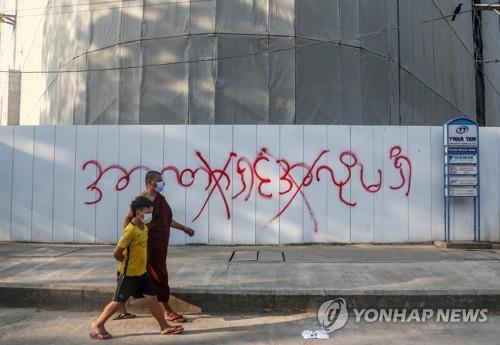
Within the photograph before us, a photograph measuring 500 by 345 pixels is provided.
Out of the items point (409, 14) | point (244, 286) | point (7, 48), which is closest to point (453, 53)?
point (409, 14)

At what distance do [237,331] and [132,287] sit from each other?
1184 mm

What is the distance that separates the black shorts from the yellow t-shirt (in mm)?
57

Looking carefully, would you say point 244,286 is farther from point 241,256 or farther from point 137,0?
point 137,0

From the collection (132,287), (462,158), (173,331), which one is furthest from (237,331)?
(462,158)

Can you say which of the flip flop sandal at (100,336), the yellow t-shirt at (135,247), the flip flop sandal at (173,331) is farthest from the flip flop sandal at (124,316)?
the yellow t-shirt at (135,247)

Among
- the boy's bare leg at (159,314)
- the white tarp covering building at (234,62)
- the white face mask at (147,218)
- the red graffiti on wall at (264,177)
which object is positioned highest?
the white tarp covering building at (234,62)

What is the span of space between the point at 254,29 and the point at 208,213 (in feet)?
16.9

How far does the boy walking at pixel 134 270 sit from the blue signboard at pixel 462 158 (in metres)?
6.02

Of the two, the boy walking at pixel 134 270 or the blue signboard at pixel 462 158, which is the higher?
the blue signboard at pixel 462 158

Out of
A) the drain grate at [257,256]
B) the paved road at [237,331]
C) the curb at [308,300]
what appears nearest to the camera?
the paved road at [237,331]

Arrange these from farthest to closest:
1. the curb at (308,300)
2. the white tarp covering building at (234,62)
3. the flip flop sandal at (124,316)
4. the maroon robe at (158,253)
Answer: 1. the white tarp covering building at (234,62)
2. the curb at (308,300)
3. the flip flop sandal at (124,316)
4. the maroon robe at (158,253)

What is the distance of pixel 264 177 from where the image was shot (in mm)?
8977

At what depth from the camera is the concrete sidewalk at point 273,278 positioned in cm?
571

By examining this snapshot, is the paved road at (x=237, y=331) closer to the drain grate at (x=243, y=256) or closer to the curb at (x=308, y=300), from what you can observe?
the curb at (x=308, y=300)
